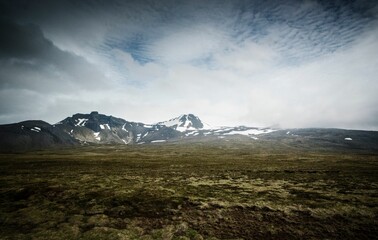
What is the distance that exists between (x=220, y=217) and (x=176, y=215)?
383cm

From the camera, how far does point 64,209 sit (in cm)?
2058

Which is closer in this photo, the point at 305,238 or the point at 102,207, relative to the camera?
the point at 305,238

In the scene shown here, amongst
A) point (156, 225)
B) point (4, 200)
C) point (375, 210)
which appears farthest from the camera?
point (4, 200)

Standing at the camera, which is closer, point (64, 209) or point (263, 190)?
point (64, 209)

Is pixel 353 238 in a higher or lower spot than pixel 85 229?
lower

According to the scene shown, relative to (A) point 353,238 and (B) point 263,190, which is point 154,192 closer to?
(B) point 263,190

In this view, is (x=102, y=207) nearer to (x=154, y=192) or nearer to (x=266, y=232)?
(x=154, y=192)

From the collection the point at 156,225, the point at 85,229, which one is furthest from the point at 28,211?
the point at 156,225

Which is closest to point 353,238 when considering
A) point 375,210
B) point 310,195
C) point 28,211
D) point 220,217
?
point 375,210

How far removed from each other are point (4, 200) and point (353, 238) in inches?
1262

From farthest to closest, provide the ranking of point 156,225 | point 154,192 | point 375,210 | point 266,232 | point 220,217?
point 154,192, point 375,210, point 220,217, point 156,225, point 266,232

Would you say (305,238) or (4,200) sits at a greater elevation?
(4,200)

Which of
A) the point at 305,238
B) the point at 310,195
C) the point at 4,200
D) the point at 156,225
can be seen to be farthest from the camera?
the point at 310,195

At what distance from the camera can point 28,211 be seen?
782 inches
